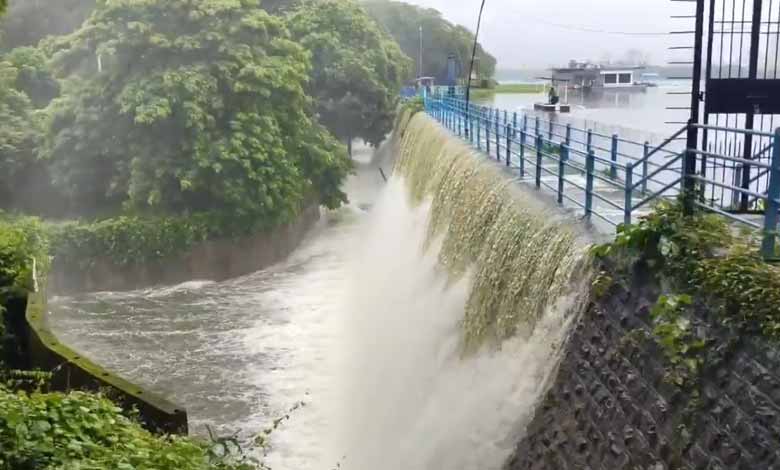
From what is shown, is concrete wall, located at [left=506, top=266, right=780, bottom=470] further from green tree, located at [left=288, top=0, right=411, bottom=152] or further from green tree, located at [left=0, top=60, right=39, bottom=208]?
green tree, located at [left=288, top=0, right=411, bottom=152]

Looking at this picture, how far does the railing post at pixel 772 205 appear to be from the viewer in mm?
4750

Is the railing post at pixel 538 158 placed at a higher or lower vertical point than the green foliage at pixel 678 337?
higher

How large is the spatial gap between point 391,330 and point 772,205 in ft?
29.0

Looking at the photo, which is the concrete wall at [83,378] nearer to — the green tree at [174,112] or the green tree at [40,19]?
the green tree at [174,112]

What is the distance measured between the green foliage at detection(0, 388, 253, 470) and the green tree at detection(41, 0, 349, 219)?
13377 millimetres

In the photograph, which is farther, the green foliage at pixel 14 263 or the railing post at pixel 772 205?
the green foliage at pixel 14 263

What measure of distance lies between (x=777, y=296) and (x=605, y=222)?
10.9 feet

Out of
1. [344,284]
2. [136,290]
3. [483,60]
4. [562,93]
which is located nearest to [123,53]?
[136,290]

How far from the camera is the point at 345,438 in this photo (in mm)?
10820

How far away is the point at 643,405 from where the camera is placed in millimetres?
5176

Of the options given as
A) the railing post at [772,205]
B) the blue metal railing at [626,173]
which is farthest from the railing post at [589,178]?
the railing post at [772,205]

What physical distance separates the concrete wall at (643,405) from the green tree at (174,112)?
14412mm

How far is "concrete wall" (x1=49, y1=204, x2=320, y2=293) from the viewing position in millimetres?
19547

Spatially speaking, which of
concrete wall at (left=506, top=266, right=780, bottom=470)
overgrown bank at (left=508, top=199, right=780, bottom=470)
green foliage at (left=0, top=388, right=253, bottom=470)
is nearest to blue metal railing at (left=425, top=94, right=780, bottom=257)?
overgrown bank at (left=508, top=199, right=780, bottom=470)
